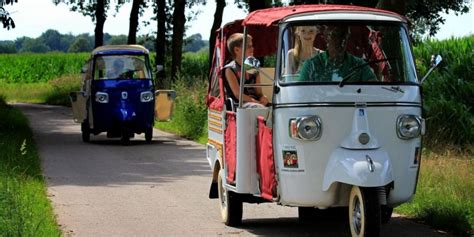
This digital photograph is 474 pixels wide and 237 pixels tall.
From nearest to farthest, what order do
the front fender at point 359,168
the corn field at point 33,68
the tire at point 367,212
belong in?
the tire at point 367,212 < the front fender at point 359,168 < the corn field at point 33,68

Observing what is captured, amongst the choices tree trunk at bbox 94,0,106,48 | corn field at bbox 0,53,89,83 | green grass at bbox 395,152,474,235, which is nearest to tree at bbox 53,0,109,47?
tree trunk at bbox 94,0,106,48

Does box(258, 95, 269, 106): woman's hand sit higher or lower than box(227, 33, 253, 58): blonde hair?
lower

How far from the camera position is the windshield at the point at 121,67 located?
1029 inches

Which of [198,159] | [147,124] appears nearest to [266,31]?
[198,159]

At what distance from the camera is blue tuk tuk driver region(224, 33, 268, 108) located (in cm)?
1167

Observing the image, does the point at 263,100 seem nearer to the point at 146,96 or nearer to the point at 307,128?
the point at 307,128

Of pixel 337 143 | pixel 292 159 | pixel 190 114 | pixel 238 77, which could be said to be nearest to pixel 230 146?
pixel 238 77

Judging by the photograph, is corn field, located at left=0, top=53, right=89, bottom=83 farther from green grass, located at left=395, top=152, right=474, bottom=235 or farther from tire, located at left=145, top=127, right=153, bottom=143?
green grass, located at left=395, top=152, right=474, bottom=235

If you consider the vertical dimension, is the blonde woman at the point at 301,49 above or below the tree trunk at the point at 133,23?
above

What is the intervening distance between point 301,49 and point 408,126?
1234 millimetres

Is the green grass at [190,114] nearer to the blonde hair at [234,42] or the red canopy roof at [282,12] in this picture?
the blonde hair at [234,42]

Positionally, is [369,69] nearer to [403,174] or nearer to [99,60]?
[403,174]

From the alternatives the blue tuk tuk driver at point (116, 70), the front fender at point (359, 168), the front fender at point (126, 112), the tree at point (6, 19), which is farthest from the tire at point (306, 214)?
the tree at point (6, 19)

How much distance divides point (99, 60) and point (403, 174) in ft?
54.6
